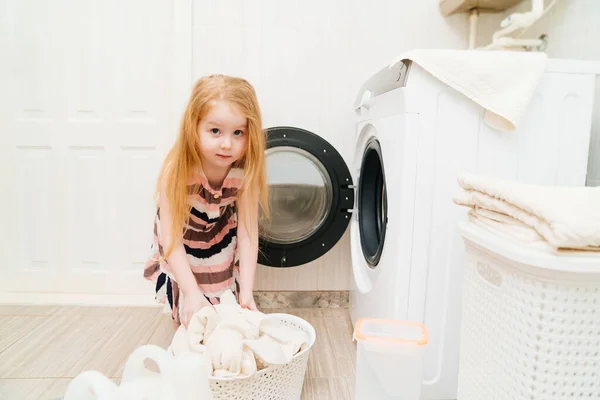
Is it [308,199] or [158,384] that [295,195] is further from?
[158,384]

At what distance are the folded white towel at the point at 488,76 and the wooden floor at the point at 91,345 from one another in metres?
0.83

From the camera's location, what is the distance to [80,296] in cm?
187

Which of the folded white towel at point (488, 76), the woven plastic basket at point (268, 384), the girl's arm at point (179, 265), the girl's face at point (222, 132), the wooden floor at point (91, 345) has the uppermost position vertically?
the folded white towel at point (488, 76)

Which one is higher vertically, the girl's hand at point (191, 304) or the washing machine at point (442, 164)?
the washing machine at point (442, 164)

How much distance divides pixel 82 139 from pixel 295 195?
97cm

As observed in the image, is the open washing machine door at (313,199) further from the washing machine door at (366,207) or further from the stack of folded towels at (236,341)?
the stack of folded towels at (236,341)

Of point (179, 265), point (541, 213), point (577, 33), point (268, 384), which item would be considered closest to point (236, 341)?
point (268, 384)

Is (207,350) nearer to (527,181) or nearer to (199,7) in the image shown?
(527,181)

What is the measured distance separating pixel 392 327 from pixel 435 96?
0.54 m

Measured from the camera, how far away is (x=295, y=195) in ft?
5.17

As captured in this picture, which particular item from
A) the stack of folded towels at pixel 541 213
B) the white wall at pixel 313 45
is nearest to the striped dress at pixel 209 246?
the white wall at pixel 313 45

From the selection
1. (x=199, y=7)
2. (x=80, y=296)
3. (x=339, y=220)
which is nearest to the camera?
(x=339, y=220)

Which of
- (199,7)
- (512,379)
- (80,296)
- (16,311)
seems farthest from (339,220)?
(16,311)

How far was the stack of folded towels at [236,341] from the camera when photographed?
0.95m
